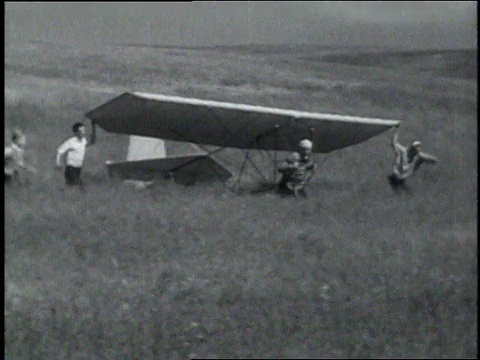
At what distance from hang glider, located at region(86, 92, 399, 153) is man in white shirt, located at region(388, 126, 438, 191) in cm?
22

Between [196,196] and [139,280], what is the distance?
75 centimetres

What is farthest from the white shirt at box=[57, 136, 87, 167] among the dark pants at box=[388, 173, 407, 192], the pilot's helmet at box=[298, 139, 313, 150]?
the dark pants at box=[388, 173, 407, 192]

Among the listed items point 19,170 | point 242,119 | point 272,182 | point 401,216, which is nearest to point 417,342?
point 401,216

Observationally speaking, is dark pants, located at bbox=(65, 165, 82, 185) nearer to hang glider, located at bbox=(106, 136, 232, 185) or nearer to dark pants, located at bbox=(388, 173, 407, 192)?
hang glider, located at bbox=(106, 136, 232, 185)

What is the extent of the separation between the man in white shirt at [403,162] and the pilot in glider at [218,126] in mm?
222

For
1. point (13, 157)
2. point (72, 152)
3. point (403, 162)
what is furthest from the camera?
point (403, 162)

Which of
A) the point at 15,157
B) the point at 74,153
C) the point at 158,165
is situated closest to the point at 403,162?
the point at 158,165

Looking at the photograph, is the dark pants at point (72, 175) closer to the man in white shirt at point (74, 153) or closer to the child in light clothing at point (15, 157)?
the man in white shirt at point (74, 153)

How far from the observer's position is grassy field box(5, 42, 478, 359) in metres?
6.28

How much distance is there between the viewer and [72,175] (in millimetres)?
6352

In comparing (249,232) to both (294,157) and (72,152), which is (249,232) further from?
(72,152)

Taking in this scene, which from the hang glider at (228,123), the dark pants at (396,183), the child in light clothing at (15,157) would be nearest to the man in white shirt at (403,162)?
the dark pants at (396,183)

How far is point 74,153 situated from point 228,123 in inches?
46.4

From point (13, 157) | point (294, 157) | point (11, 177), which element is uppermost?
point (294, 157)
